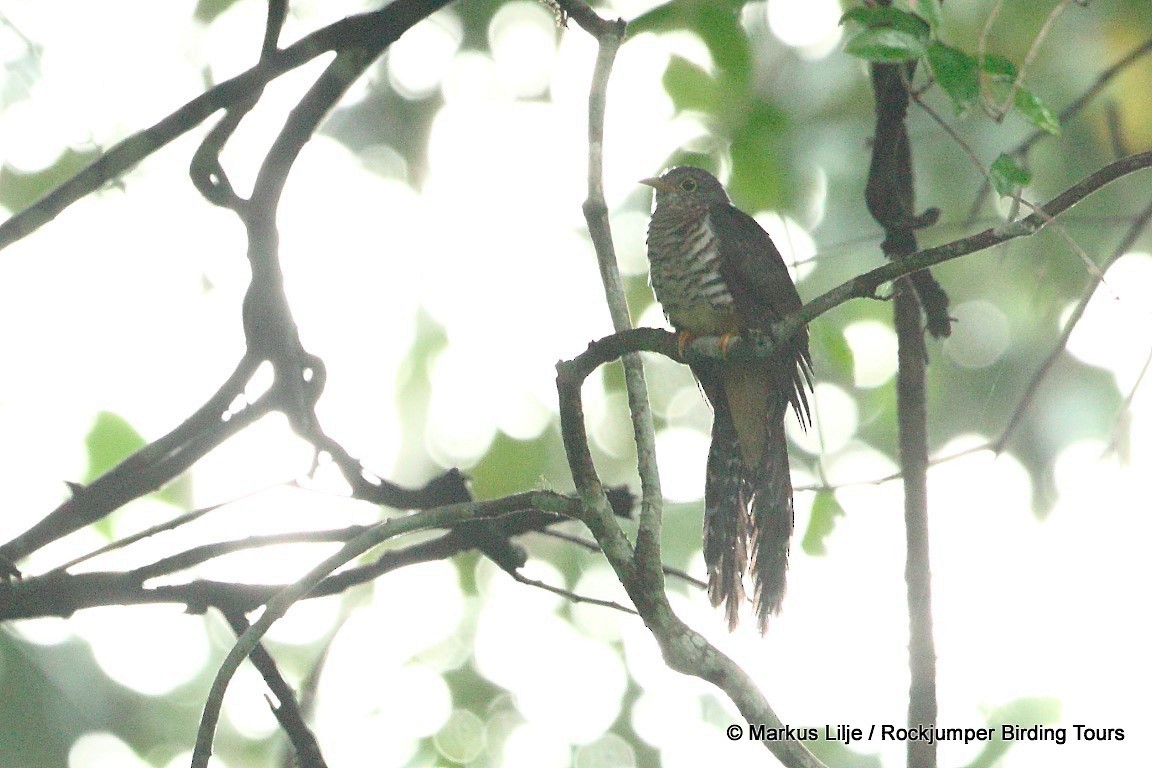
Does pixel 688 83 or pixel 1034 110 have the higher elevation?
pixel 688 83

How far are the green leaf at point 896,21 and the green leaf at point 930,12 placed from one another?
4 cm

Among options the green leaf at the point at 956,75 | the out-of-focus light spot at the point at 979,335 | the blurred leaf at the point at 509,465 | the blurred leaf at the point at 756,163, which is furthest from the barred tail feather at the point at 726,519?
the blurred leaf at the point at 509,465

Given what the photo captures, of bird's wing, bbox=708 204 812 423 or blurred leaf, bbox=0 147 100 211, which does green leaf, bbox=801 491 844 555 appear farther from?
blurred leaf, bbox=0 147 100 211

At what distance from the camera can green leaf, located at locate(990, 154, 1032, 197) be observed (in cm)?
207

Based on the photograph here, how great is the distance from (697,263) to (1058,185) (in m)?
2.50

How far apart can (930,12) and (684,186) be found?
8.49ft

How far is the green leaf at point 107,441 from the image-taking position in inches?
167

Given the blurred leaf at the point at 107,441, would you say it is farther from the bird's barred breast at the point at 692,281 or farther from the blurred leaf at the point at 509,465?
the blurred leaf at the point at 509,465

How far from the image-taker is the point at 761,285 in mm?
3730

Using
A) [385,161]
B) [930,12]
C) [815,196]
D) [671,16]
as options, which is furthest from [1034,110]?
[385,161]

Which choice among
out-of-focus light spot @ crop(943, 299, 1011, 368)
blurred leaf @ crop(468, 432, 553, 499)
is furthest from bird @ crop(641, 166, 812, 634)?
blurred leaf @ crop(468, 432, 553, 499)

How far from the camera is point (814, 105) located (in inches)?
211

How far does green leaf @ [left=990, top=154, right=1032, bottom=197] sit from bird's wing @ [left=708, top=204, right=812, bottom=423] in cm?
140

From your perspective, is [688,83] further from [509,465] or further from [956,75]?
[509,465]
